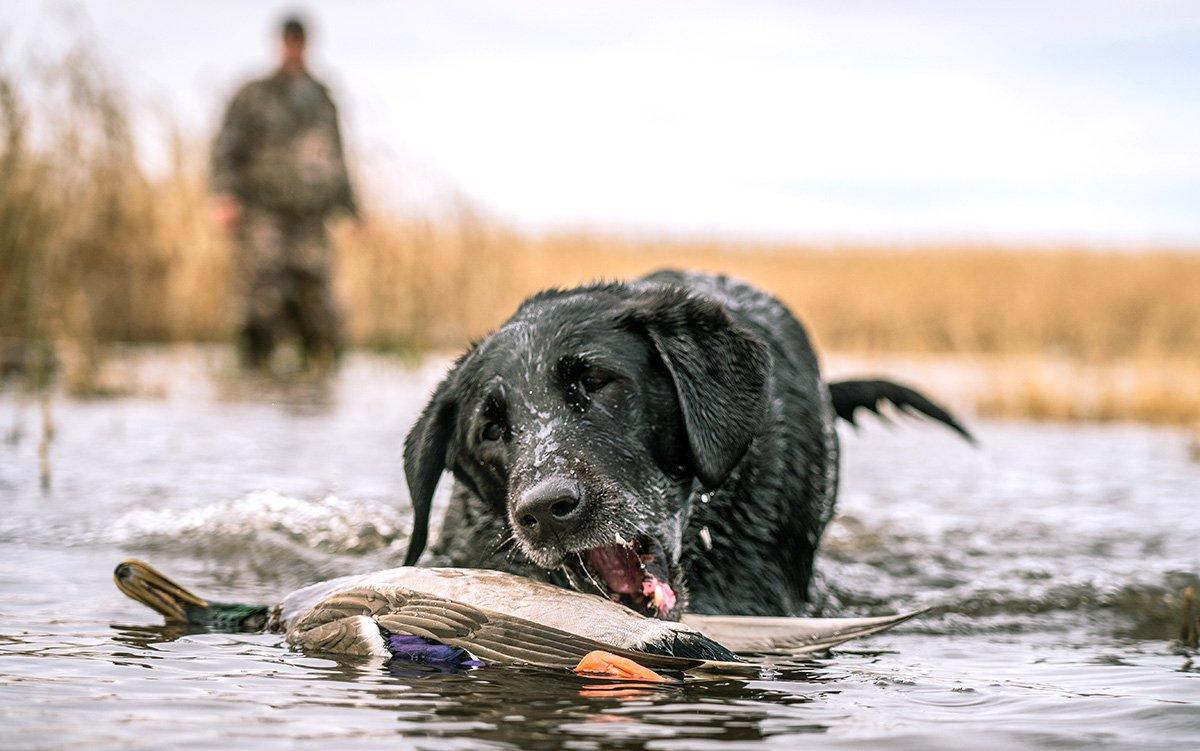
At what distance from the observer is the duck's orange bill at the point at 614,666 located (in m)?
3.41

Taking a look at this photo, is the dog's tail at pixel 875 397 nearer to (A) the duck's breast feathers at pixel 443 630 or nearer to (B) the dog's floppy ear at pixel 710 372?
(B) the dog's floppy ear at pixel 710 372

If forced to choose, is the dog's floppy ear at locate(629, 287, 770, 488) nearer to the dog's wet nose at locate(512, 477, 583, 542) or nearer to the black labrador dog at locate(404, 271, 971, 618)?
the black labrador dog at locate(404, 271, 971, 618)

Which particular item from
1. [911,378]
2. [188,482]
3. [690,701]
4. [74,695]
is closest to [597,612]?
[690,701]

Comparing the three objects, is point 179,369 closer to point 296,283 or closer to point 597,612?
point 296,283

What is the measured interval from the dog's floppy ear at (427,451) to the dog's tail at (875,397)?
7.03ft

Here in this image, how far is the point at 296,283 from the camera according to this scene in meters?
13.6

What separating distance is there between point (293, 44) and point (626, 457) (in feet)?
33.7

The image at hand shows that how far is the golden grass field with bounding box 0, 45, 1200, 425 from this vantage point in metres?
10.6

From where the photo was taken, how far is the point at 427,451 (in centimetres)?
436

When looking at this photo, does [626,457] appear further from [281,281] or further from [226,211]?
[281,281]

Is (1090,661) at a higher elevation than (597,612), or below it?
below

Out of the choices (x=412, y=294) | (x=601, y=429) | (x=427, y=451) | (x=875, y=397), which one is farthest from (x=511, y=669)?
(x=412, y=294)

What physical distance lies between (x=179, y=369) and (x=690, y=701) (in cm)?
1030

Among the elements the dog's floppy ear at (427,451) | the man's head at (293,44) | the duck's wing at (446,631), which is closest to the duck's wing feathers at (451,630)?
the duck's wing at (446,631)
